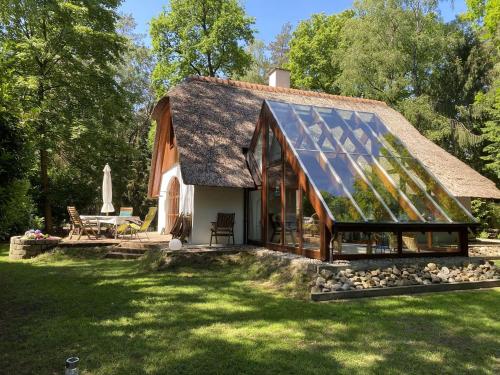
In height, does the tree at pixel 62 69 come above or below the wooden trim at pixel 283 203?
above

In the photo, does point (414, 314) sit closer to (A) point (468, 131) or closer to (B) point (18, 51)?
(B) point (18, 51)

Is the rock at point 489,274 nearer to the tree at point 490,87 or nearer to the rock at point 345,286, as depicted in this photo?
the rock at point 345,286

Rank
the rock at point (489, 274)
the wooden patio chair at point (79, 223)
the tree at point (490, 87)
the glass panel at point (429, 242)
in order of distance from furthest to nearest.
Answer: the tree at point (490, 87), the wooden patio chair at point (79, 223), the glass panel at point (429, 242), the rock at point (489, 274)

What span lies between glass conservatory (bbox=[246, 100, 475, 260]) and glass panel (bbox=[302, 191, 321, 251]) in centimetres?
2

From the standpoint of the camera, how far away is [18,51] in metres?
15.4

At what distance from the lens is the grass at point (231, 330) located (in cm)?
381

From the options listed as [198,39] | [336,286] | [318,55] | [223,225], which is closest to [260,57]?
[318,55]

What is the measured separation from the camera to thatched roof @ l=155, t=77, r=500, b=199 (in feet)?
36.1

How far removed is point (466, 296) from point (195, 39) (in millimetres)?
22836

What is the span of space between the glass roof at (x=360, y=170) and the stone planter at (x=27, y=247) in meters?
7.14

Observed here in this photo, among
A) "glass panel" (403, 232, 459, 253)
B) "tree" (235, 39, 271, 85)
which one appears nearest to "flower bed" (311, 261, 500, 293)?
"glass panel" (403, 232, 459, 253)

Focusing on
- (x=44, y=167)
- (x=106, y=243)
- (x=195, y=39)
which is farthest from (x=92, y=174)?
(x=195, y=39)

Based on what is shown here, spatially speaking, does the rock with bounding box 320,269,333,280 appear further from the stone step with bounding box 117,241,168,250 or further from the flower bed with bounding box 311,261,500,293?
the stone step with bounding box 117,241,168,250

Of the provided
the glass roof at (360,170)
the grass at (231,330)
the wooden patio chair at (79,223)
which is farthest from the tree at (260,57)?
the grass at (231,330)
